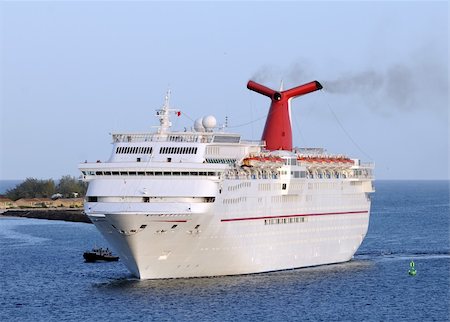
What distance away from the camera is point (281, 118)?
82.5 m

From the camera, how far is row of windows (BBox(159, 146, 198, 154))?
65062mm

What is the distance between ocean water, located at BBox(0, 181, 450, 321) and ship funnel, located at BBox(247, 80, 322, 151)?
11005 millimetres

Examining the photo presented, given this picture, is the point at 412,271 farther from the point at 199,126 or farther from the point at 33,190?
the point at 33,190

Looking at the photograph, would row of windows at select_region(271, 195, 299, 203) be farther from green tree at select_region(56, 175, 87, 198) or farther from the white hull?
green tree at select_region(56, 175, 87, 198)

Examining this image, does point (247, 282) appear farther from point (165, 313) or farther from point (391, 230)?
point (391, 230)

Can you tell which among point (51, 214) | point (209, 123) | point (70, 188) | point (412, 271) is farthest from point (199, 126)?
point (70, 188)

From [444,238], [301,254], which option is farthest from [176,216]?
[444,238]

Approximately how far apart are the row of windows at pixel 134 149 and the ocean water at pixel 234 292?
310 inches

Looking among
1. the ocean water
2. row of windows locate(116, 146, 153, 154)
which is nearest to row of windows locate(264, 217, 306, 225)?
the ocean water

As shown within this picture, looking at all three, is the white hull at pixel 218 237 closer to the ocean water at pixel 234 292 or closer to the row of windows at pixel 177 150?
the ocean water at pixel 234 292

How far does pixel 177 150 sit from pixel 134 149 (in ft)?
9.51

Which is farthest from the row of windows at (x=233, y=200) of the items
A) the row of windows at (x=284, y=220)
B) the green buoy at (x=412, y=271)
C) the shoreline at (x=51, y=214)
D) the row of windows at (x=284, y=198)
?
the shoreline at (x=51, y=214)

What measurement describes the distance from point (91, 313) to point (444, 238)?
190ft

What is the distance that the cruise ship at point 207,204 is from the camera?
61219 mm
